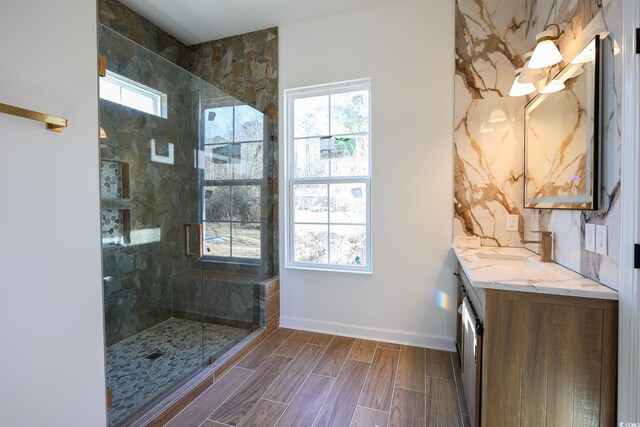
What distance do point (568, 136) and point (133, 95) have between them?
2910 millimetres

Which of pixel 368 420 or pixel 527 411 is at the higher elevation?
pixel 527 411

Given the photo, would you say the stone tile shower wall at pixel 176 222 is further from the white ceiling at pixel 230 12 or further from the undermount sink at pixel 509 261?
the undermount sink at pixel 509 261

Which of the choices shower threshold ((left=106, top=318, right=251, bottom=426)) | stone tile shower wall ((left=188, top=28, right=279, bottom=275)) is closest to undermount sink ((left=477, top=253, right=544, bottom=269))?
stone tile shower wall ((left=188, top=28, right=279, bottom=275))

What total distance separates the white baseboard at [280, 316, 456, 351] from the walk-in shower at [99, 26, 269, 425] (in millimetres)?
397

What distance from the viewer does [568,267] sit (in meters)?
1.58

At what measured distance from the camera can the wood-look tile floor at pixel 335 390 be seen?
5.45 ft

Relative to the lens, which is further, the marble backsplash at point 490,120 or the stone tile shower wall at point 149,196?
the marble backsplash at point 490,120

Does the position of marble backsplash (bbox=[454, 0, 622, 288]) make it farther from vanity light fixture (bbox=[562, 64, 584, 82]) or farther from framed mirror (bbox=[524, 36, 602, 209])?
vanity light fixture (bbox=[562, 64, 584, 82])

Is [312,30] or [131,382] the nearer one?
[131,382]

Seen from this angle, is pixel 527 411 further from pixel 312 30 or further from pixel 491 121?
pixel 312 30

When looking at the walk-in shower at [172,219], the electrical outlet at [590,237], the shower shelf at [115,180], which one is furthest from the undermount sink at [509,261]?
the shower shelf at [115,180]

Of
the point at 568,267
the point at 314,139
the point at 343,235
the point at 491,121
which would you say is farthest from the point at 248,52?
the point at 568,267

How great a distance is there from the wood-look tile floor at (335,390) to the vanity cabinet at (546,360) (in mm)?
494

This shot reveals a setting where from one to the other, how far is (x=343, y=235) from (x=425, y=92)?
4.94 feet
